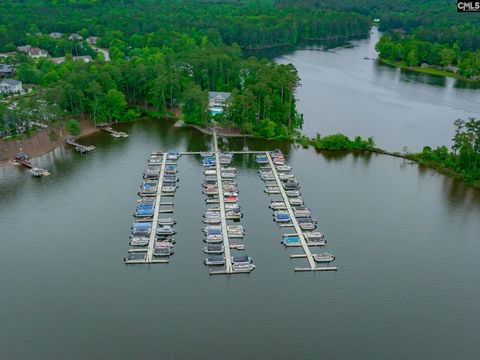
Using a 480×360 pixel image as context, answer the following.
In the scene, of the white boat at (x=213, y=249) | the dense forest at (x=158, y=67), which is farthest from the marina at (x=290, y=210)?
the dense forest at (x=158, y=67)

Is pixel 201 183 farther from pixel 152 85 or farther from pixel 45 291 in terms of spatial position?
pixel 152 85

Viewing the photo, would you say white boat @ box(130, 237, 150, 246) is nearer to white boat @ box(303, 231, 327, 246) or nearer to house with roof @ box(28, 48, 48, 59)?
white boat @ box(303, 231, 327, 246)

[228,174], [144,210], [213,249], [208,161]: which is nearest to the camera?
[213,249]

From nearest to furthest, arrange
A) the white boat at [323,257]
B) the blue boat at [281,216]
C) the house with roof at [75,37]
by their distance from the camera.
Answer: the white boat at [323,257] → the blue boat at [281,216] → the house with roof at [75,37]

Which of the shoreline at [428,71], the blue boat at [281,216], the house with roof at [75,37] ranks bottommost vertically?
the blue boat at [281,216]

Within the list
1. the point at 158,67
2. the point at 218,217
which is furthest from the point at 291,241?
the point at 158,67

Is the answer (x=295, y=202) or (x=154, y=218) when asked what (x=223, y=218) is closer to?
(x=154, y=218)

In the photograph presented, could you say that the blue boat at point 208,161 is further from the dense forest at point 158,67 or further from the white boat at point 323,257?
the white boat at point 323,257

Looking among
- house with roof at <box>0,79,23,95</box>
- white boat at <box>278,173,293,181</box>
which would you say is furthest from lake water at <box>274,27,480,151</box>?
house with roof at <box>0,79,23,95</box>
